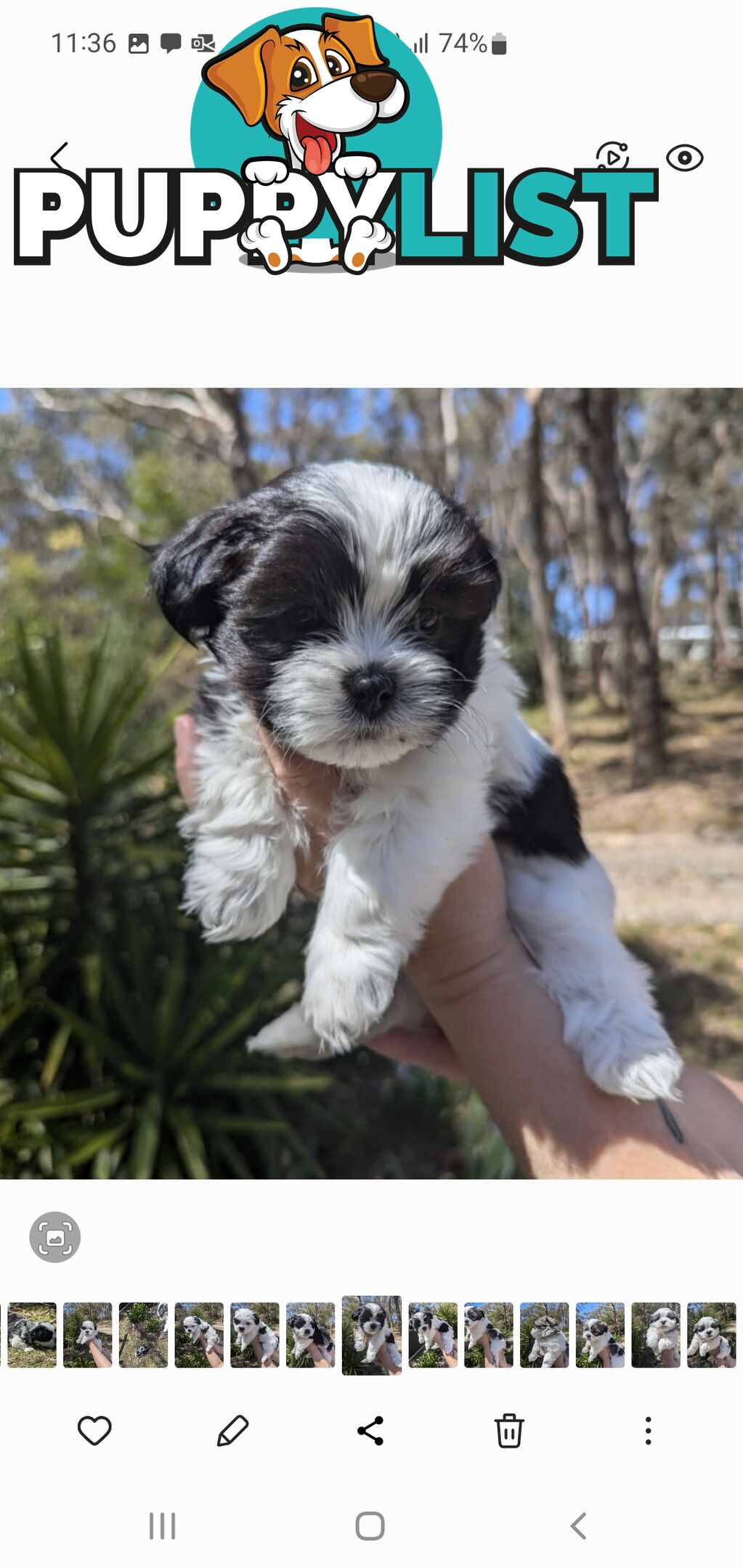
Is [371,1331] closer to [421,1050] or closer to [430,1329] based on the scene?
[430,1329]

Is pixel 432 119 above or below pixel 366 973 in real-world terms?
above

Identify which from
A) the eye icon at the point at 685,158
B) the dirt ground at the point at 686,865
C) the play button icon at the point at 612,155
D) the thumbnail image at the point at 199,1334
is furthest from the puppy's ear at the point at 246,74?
the dirt ground at the point at 686,865

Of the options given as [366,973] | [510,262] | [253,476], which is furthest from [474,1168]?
[253,476]

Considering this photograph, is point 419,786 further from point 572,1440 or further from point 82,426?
point 82,426

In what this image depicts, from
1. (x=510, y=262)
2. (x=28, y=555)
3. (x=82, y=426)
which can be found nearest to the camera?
(x=510, y=262)

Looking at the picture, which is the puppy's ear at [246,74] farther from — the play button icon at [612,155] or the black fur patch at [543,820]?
the black fur patch at [543,820]

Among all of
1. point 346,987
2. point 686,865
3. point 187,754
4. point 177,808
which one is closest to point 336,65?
point 187,754

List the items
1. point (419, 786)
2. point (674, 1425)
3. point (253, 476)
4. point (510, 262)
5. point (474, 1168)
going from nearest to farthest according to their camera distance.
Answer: point (674, 1425), point (419, 786), point (510, 262), point (474, 1168), point (253, 476)

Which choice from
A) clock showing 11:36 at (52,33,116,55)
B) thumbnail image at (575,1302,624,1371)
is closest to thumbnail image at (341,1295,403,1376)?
thumbnail image at (575,1302,624,1371)

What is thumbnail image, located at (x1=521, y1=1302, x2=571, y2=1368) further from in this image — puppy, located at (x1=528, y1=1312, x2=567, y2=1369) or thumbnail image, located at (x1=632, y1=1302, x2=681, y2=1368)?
thumbnail image, located at (x1=632, y1=1302, x2=681, y2=1368)
